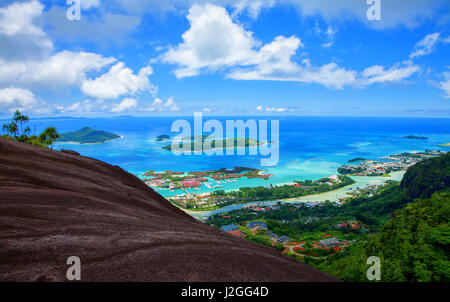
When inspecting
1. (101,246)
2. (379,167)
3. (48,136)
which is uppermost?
(48,136)

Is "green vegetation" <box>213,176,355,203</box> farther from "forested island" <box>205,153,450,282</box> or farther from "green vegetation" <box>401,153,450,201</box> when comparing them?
"green vegetation" <box>401,153,450,201</box>

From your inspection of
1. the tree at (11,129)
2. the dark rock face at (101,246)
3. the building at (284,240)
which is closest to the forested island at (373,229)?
the building at (284,240)

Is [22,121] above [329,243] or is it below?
above

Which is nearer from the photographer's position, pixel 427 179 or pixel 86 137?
pixel 427 179

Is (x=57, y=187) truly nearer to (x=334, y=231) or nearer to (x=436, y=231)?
(x=436, y=231)

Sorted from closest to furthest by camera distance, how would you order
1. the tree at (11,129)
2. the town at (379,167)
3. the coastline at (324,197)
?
1. the tree at (11,129)
2. the coastline at (324,197)
3. the town at (379,167)

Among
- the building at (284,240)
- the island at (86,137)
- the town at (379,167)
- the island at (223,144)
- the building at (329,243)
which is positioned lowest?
the building at (284,240)

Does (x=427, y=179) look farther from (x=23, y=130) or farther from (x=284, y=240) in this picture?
(x=23, y=130)

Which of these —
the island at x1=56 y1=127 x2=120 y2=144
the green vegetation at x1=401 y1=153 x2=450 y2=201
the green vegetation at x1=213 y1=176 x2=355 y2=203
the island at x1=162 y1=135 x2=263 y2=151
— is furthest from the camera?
the island at x1=56 y1=127 x2=120 y2=144

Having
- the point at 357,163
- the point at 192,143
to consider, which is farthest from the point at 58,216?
the point at 192,143

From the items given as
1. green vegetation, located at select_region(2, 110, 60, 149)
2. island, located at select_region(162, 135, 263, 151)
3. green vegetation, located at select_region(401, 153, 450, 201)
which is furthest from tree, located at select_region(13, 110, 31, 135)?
island, located at select_region(162, 135, 263, 151)

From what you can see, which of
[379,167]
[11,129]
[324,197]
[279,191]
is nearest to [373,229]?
[324,197]

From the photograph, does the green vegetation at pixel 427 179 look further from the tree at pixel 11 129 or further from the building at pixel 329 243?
the tree at pixel 11 129

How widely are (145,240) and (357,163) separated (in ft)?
248
